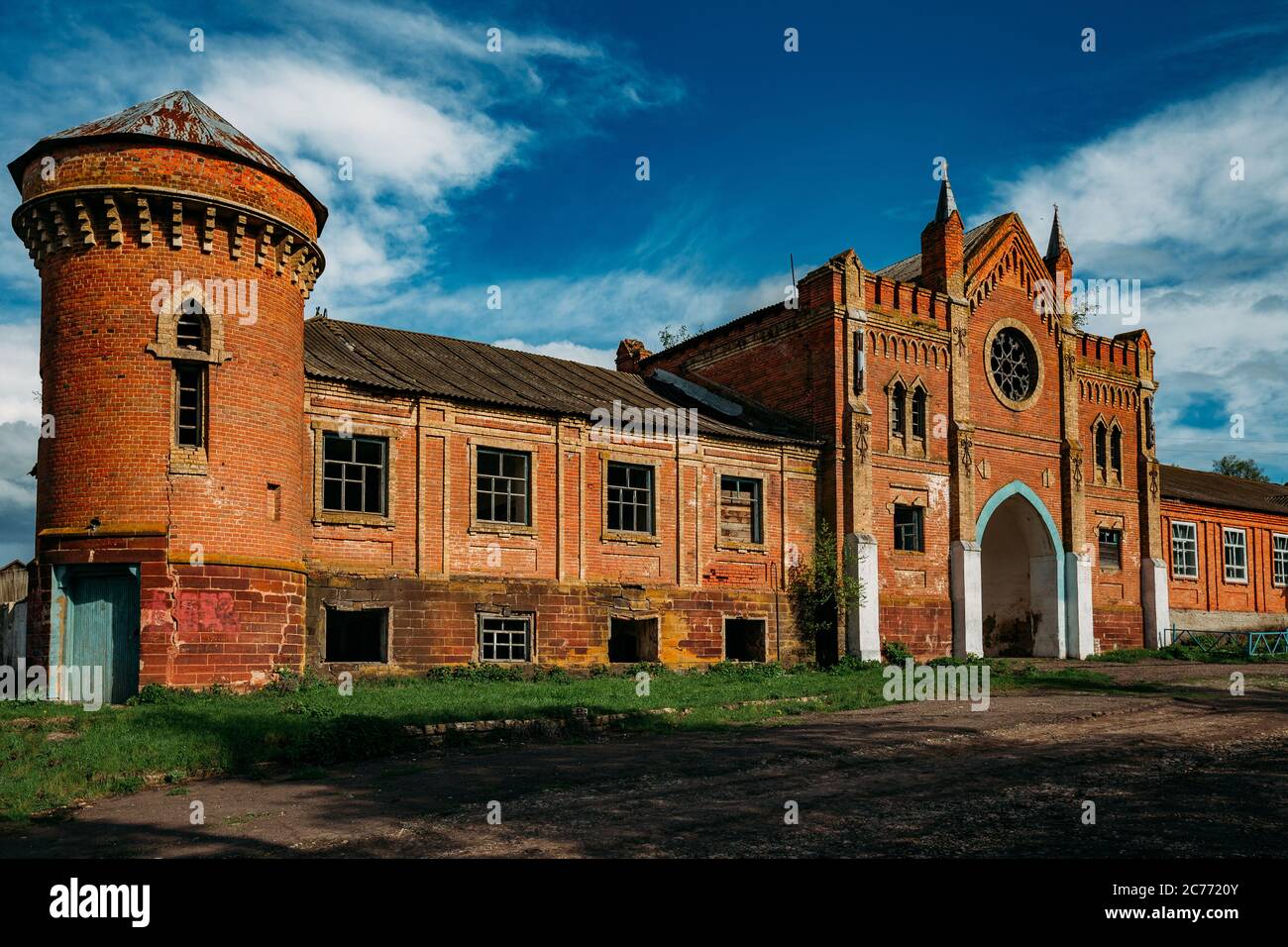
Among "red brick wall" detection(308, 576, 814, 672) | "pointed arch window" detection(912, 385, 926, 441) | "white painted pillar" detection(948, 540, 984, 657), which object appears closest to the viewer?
"red brick wall" detection(308, 576, 814, 672)

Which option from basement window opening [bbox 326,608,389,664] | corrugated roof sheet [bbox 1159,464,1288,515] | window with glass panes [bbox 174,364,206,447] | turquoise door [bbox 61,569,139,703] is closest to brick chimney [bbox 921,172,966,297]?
corrugated roof sheet [bbox 1159,464,1288,515]

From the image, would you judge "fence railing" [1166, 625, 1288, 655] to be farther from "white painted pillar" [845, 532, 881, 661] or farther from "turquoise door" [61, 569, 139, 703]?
"turquoise door" [61, 569, 139, 703]

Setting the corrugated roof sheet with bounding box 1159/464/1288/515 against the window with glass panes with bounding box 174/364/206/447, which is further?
the corrugated roof sheet with bounding box 1159/464/1288/515

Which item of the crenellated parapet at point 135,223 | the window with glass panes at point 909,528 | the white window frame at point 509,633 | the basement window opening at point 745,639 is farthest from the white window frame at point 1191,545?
the crenellated parapet at point 135,223

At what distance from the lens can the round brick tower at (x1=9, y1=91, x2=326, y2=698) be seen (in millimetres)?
17641

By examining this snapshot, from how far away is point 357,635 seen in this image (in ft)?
76.6

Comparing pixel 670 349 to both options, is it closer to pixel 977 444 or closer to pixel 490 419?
pixel 977 444

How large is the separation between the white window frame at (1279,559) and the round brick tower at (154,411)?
1389 inches

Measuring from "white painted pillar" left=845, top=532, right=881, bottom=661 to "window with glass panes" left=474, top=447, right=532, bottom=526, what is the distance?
8273 mm

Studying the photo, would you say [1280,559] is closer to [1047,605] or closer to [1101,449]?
[1101,449]

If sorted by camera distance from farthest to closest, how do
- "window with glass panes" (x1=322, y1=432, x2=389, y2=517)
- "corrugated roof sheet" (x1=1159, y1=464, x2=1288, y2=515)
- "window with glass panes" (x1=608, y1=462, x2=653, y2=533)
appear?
"corrugated roof sheet" (x1=1159, y1=464, x2=1288, y2=515) < "window with glass panes" (x1=608, y1=462, x2=653, y2=533) < "window with glass panes" (x1=322, y1=432, x2=389, y2=517)

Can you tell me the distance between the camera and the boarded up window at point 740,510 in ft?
86.0
